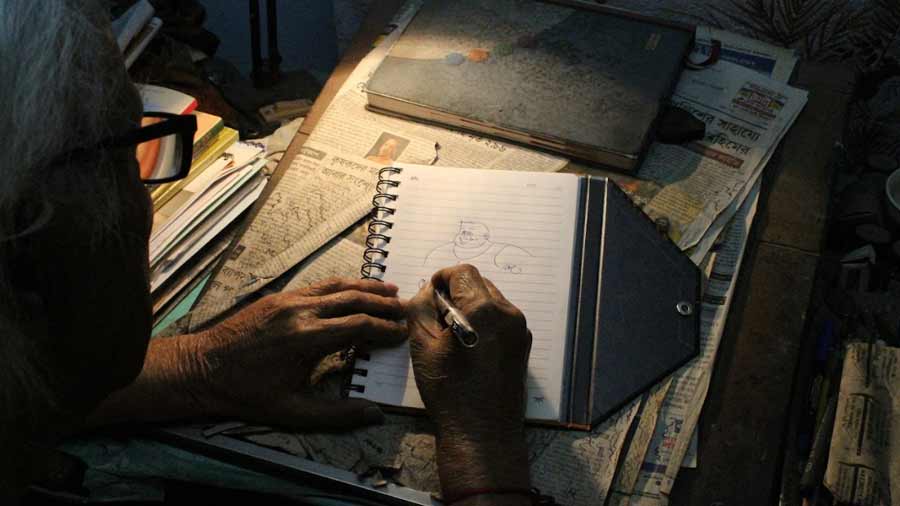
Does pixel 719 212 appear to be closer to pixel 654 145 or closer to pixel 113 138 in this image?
pixel 654 145

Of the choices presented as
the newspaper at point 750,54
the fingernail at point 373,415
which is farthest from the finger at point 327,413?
the newspaper at point 750,54

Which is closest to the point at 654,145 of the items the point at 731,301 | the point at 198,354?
the point at 731,301

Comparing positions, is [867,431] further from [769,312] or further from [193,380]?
[193,380]

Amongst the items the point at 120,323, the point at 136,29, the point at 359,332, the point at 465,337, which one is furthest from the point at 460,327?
the point at 136,29

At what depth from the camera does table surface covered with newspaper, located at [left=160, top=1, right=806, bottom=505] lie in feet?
3.92

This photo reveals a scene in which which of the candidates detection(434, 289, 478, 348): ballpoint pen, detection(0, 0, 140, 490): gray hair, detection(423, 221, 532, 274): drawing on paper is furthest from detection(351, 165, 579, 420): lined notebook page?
detection(0, 0, 140, 490): gray hair

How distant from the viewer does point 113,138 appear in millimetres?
898

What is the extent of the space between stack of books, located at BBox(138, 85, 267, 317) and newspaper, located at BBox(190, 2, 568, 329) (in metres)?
0.05

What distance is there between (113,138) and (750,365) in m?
0.99

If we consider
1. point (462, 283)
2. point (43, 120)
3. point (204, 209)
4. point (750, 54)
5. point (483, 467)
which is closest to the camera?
point (43, 120)

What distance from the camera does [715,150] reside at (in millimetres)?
1594

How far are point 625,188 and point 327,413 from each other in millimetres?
686

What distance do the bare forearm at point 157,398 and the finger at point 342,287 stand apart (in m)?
0.21

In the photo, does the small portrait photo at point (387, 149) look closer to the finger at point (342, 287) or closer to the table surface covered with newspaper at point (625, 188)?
the table surface covered with newspaper at point (625, 188)
